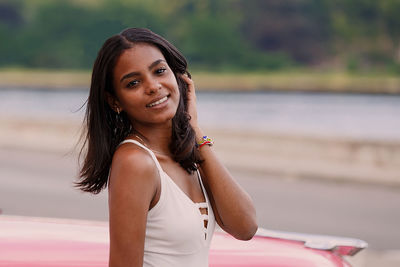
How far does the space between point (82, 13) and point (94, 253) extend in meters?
96.4

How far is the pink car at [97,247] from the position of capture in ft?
8.04

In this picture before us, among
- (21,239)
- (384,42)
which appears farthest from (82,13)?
(21,239)

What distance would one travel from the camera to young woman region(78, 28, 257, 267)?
1.78 m

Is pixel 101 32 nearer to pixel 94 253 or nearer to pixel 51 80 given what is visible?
pixel 51 80

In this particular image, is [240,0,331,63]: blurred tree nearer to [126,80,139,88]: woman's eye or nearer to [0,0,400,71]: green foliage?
[0,0,400,71]: green foliage

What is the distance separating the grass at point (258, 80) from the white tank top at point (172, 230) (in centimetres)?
7955

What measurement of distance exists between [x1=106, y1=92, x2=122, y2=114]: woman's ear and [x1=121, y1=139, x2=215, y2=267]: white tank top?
0.49 ft

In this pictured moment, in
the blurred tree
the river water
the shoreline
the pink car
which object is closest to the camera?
the pink car

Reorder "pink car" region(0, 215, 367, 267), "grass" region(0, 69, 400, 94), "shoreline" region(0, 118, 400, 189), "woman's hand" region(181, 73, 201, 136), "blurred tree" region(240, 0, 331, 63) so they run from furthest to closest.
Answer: "blurred tree" region(240, 0, 331, 63), "grass" region(0, 69, 400, 94), "shoreline" region(0, 118, 400, 189), "pink car" region(0, 215, 367, 267), "woman's hand" region(181, 73, 201, 136)

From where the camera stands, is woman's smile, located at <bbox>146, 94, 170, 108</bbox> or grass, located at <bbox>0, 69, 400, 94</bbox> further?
grass, located at <bbox>0, 69, 400, 94</bbox>

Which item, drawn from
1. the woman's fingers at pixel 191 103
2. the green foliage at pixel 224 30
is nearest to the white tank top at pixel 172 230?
the woman's fingers at pixel 191 103

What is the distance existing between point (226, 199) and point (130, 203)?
16.4 inches

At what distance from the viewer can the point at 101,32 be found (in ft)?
309

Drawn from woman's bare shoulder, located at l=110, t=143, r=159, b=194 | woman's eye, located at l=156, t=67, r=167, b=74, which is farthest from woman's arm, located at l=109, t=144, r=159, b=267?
woman's eye, located at l=156, t=67, r=167, b=74
